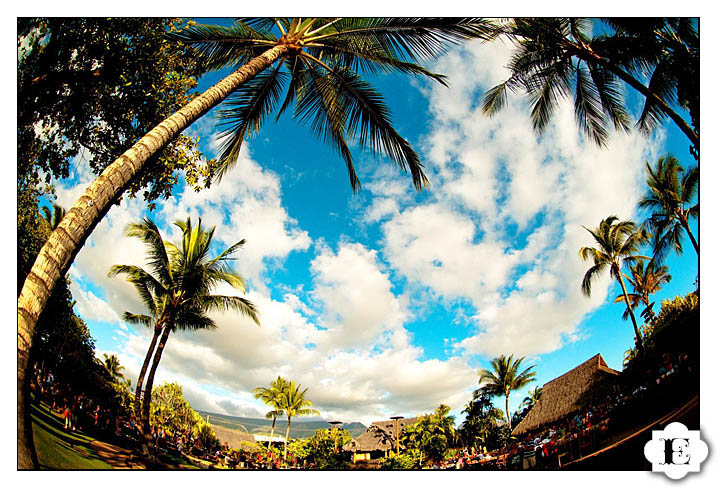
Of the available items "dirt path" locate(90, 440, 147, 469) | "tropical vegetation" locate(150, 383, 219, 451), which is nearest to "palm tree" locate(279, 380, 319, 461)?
"tropical vegetation" locate(150, 383, 219, 451)

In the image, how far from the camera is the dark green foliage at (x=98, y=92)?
4.21 m

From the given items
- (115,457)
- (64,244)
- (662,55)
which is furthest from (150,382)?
(662,55)

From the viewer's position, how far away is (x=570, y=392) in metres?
14.1

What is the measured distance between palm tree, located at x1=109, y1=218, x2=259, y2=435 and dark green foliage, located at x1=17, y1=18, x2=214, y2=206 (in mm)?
5147

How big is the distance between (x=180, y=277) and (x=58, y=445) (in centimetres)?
642

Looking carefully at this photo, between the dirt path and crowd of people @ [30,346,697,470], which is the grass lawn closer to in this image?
the dirt path

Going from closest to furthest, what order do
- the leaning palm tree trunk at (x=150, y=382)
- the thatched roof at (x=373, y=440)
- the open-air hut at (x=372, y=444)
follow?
the leaning palm tree trunk at (x=150, y=382) → the open-air hut at (x=372, y=444) → the thatched roof at (x=373, y=440)

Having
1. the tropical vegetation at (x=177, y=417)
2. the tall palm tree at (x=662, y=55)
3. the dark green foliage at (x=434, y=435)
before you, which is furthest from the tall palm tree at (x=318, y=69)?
the dark green foliage at (x=434, y=435)

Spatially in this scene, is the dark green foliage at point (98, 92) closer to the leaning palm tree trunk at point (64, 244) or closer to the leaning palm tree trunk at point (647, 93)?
the leaning palm tree trunk at point (64, 244)

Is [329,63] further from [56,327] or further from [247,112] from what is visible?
[56,327]

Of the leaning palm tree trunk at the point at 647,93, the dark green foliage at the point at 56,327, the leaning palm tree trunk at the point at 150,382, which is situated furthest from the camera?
the leaning palm tree trunk at the point at 150,382

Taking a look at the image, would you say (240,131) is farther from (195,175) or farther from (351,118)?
(351,118)

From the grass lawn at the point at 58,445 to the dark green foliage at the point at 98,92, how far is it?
3.18 m
